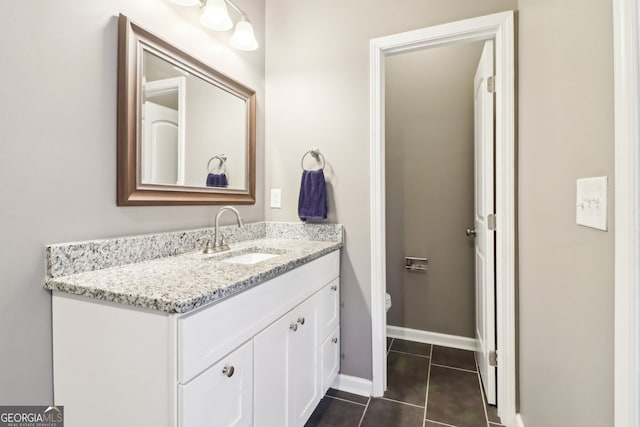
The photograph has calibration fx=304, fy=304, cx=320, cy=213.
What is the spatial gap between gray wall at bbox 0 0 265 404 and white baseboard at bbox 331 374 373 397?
1.40 m

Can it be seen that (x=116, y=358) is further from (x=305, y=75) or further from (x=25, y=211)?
(x=305, y=75)

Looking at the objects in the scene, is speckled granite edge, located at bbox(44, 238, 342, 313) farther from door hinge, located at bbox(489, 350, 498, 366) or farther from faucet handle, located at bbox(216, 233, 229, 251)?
door hinge, located at bbox(489, 350, 498, 366)

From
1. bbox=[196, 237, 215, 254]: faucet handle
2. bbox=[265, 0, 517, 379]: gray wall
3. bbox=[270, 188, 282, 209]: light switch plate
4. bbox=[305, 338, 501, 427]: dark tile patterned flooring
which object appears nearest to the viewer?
bbox=[196, 237, 215, 254]: faucet handle

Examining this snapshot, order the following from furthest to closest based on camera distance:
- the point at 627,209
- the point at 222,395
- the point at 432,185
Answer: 1. the point at 432,185
2. the point at 222,395
3. the point at 627,209

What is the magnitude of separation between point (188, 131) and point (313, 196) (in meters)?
0.76

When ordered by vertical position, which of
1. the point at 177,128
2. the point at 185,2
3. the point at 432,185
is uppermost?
the point at 185,2

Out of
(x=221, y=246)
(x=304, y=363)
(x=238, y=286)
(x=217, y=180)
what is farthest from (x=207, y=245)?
(x=304, y=363)

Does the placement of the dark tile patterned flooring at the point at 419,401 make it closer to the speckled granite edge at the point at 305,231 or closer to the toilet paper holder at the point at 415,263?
the toilet paper holder at the point at 415,263

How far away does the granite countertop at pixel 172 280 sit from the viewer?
2.58 ft

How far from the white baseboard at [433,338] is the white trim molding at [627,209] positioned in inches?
73.7

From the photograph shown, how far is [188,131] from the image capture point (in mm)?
1477

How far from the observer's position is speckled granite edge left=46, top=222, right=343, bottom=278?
3.16 ft

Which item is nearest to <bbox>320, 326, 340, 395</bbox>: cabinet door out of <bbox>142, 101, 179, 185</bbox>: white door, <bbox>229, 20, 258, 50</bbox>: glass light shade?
A: <bbox>142, 101, 179, 185</bbox>: white door

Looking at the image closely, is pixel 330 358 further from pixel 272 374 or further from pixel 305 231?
pixel 305 231
